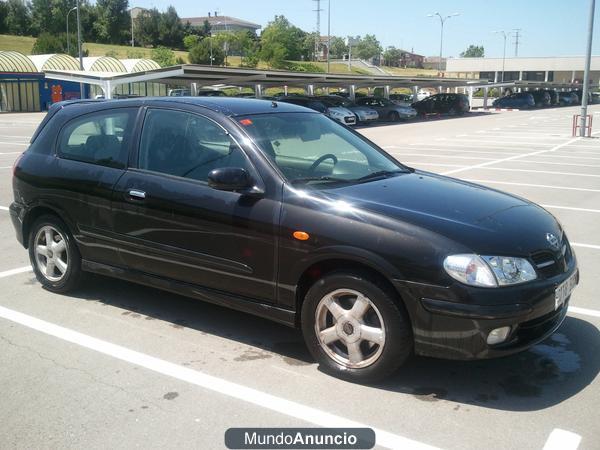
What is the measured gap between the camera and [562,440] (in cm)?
319

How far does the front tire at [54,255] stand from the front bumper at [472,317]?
301 centimetres

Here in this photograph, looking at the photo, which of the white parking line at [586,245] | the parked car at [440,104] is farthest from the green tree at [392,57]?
the white parking line at [586,245]

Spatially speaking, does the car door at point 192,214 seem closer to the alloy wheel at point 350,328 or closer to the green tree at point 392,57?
the alloy wheel at point 350,328

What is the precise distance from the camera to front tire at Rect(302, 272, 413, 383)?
3.63 m

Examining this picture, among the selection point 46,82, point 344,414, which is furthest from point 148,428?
point 46,82

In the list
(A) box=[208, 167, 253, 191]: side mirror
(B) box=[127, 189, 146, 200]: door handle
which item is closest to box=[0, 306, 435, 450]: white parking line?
(B) box=[127, 189, 146, 200]: door handle

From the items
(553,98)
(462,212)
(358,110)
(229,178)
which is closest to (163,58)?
(553,98)

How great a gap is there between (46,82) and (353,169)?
46.2 meters

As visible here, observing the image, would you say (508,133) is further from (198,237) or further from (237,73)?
(198,237)

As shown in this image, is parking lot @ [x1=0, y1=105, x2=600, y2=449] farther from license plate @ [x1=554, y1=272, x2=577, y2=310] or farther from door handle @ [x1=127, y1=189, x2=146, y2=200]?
door handle @ [x1=127, y1=189, x2=146, y2=200]

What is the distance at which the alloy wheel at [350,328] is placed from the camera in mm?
3725

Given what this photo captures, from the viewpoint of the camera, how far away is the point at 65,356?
166 inches

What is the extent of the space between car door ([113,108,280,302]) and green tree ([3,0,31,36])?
11502cm

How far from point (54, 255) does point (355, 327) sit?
299 cm
